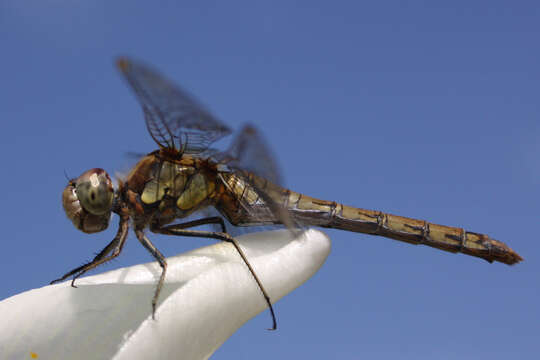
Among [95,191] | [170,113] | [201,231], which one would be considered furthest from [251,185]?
[95,191]

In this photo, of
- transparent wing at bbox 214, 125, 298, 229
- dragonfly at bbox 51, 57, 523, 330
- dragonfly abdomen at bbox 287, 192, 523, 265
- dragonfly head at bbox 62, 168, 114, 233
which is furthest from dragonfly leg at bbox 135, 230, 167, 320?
dragonfly abdomen at bbox 287, 192, 523, 265

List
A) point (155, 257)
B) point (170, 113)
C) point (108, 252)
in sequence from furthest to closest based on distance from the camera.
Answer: point (108, 252) < point (170, 113) < point (155, 257)

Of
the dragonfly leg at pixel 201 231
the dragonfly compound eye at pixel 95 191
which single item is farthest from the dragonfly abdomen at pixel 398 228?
the dragonfly compound eye at pixel 95 191

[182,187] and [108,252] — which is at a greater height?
[182,187]

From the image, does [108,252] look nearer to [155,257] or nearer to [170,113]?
[155,257]

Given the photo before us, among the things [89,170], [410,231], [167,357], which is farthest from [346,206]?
[167,357]

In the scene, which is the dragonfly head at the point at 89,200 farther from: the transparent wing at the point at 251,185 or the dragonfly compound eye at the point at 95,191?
the transparent wing at the point at 251,185
